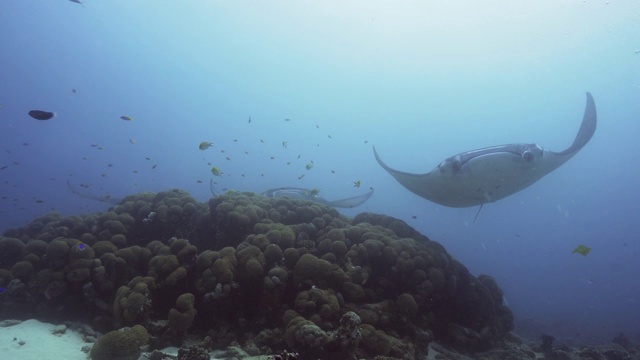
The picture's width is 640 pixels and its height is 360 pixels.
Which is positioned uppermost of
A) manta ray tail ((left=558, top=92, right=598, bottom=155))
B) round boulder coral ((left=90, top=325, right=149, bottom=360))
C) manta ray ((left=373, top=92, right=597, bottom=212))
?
manta ray tail ((left=558, top=92, right=598, bottom=155))

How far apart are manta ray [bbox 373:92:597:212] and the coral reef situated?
200 centimetres

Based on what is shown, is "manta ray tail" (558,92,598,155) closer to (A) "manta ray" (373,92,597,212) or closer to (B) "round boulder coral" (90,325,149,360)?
(A) "manta ray" (373,92,597,212)

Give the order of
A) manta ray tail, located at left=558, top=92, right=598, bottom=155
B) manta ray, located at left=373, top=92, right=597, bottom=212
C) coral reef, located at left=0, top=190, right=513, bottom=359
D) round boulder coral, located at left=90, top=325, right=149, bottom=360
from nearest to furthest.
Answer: round boulder coral, located at left=90, top=325, right=149, bottom=360 → coral reef, located at left=0, top=190, right=513, bottom=359 → manta ray, located at left=373, top=92, right=597, bottom=212 → manta ray tail, located at left=558, top=92, right=598, bottom=155

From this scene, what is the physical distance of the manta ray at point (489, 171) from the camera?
27.8 ft

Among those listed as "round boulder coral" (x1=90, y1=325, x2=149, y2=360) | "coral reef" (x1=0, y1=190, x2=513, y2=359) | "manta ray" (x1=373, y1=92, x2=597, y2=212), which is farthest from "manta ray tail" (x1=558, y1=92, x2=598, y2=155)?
"round boulder coral" (x1=90, y1=325, x2=149, y2=360)

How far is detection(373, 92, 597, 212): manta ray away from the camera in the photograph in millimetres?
8484

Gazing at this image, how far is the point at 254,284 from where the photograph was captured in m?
6.56

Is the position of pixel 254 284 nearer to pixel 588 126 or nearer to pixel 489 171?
pixel 489 171

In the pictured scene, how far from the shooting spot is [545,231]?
130000 mm

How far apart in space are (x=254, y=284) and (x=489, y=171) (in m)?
6.59

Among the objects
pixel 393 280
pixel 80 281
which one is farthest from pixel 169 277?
pixel 393 280

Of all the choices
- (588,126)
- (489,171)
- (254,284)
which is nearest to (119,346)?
(254,284)

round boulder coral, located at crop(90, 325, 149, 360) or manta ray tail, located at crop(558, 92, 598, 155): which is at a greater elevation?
manta ray tail, located at crop(558, 92, 598, 155)

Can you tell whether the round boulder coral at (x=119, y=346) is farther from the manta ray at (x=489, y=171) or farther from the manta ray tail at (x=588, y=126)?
the manta ray tail at (x=588, y=126)
